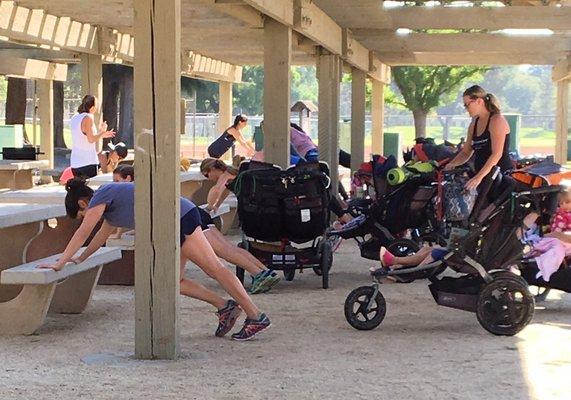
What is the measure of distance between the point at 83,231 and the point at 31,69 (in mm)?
14720

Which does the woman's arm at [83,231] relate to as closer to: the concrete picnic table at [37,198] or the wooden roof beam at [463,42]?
the concrete picnic table at [37,198]

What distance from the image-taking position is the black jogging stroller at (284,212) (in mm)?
9609

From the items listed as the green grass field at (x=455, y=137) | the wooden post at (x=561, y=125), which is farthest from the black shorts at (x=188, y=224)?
the green grass field at (x=455, y=137)

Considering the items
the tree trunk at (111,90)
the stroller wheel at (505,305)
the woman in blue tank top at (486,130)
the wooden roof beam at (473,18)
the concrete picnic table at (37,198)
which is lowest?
the stroller wheel at (505,305)

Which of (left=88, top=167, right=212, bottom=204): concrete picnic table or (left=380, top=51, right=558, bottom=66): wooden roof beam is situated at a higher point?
(left=380, top=51, right=558, bottom=66): wooden roof beam

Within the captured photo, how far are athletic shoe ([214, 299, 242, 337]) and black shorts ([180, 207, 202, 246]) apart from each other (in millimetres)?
579

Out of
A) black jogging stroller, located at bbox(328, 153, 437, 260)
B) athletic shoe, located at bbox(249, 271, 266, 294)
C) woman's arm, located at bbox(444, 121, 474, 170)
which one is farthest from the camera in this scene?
black jogging stroller, located at bbox(328, 153, 437, 260)

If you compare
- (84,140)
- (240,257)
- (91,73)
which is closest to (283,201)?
(240,257)

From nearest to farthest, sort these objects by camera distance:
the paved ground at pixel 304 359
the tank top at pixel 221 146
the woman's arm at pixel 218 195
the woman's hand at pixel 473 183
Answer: the paved ground at pixel 304 359, the woman's hand at pixel 473 183, the woman's arm at pixel 218 195, the tank top at pixel 221 146

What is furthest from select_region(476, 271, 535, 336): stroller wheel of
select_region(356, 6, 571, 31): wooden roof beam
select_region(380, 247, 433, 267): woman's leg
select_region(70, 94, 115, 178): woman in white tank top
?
select_region(356, 6, 571, 31): wooden roof beam

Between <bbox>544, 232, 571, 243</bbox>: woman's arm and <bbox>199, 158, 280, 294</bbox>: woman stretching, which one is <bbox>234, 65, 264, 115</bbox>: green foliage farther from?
<bbox>544, 232, 571, 243</bbox>: woman's arm

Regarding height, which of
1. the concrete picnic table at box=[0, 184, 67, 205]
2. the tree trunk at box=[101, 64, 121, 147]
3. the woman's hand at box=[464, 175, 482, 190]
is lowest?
the concrete picnic table at box=[0, 184, 67, 205]

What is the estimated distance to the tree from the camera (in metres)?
33.4

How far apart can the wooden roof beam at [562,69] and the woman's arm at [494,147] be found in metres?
14.0
